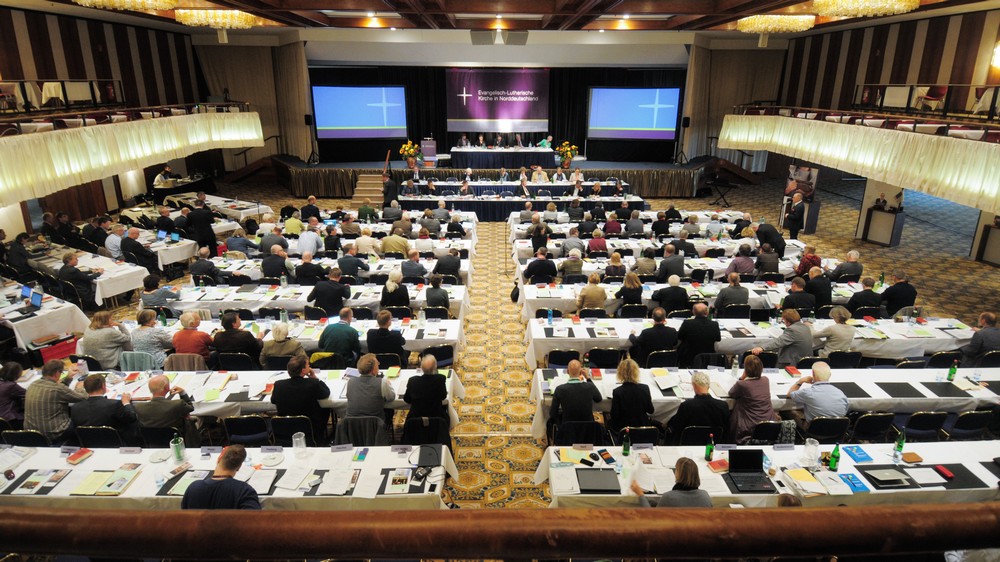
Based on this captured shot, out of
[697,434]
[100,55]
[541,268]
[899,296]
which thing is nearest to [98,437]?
[697,434]

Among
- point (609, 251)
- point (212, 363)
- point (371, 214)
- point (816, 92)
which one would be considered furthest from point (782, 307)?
point (816, 92)

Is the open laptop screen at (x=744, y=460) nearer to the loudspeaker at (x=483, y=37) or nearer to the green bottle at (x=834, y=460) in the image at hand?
the green bottle at (x=834, y=460)

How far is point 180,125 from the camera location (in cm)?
1516

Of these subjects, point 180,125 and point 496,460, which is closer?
point 496,460

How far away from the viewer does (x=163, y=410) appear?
229 inches

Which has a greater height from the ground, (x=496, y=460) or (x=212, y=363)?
(x=212, y=363)

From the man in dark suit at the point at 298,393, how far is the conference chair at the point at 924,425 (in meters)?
5.95

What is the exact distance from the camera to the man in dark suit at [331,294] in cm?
880

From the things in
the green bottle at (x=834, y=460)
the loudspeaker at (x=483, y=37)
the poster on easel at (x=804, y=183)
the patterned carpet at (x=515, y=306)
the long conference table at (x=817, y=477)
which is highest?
the loudspeaker at (x=483, y=37)

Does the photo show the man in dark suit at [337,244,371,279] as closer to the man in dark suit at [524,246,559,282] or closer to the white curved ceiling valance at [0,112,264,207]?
the man in dark suit at [524,246,559,282]

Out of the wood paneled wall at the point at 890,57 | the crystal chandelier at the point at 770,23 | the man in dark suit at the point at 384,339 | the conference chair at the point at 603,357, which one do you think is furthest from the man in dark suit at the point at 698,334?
the wood paneled wall at the point at 890,57

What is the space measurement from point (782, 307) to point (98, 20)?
68.5 feet

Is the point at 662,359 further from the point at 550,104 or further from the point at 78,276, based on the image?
the point at 550,104

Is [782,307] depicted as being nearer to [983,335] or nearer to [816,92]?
[983,335]
